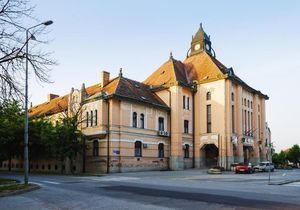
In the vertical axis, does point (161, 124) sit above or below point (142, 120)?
below

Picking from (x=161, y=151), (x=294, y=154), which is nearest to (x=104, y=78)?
(x=161, y=151)

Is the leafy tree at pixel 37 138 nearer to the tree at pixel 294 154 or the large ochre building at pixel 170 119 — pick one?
the large ochre building at pixel 170 119

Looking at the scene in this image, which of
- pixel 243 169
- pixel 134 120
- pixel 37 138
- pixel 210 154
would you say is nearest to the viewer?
pixel 243 169

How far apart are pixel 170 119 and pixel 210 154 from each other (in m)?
9.16

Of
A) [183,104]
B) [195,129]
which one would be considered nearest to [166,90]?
[183,104]

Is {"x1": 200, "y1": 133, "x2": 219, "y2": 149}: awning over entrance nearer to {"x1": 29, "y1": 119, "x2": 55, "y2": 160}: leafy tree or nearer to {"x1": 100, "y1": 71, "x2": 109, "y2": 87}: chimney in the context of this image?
{"x1": 100, "y1": 71, "x2": 109, "y2": 87}: chimney

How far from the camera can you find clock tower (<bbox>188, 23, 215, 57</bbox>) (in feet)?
198

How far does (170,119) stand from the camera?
49094 mm

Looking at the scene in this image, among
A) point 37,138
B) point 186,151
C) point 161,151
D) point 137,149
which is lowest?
point 186,151

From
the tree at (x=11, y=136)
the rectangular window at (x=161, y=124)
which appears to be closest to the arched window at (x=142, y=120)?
the rectangular window at (x=161, y=124)

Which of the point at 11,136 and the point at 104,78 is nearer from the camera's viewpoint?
the point at 11,136

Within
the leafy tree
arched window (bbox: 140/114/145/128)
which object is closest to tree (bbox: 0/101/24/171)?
the leafy tree

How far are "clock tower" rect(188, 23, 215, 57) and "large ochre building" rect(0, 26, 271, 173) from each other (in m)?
1.21

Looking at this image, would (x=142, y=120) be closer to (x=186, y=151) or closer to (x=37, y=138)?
(x=186, y=151)
